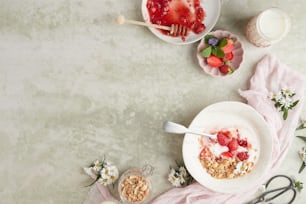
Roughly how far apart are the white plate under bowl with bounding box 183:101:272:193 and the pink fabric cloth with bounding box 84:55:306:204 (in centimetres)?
6

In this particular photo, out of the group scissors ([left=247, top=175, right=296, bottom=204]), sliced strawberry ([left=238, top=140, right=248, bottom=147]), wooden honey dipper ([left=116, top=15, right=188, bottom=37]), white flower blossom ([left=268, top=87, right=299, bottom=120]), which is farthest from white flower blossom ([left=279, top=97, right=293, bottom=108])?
wooden honey dipper ([left=116, top=15, right=188, bottom=37])

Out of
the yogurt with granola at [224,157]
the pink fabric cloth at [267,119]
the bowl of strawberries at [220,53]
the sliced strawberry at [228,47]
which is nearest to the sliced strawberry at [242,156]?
the yogurt with granola at [224,157]

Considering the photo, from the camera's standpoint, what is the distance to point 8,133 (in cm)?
208

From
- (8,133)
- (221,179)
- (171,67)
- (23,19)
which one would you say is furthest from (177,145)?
(23,19)

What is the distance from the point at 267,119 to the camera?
6.70 feet

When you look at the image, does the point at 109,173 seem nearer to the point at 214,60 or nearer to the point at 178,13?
the point at 214,60

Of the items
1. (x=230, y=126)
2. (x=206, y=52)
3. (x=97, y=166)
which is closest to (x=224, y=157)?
(x=230, y=126)

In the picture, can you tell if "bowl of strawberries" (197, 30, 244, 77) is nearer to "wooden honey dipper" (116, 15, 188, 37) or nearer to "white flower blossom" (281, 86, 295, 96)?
"wooden honey dipper" (116, 15, 188, 37)

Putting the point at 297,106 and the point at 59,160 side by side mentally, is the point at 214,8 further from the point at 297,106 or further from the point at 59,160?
the point at 59,160

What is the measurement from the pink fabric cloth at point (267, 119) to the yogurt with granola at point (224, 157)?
106 millimetres

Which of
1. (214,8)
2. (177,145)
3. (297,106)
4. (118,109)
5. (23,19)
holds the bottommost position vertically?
(177,145)

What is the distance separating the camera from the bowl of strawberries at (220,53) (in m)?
1.97

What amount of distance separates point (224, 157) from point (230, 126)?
0.16 meters

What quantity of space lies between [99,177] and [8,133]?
21.4 inches
